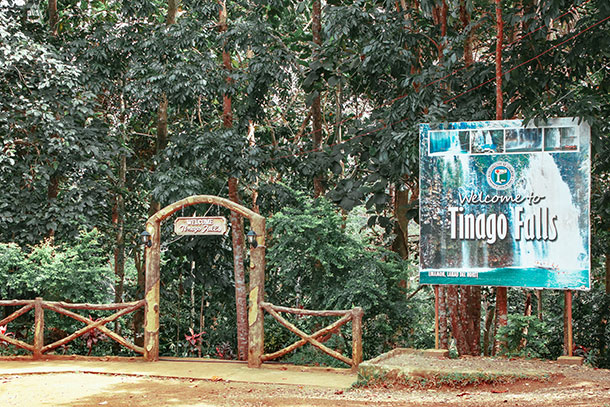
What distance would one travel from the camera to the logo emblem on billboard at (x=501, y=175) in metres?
8.84

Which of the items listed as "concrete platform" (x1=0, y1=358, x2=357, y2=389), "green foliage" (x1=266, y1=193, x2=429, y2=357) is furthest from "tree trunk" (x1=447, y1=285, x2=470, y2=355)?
"concrete platform" (x1=0, y1=358, x2=357, y2=389)

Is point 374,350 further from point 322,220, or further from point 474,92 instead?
point 474,92

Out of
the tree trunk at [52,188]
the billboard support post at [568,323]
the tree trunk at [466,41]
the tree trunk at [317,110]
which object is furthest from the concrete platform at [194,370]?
the tree trunk at [466,41]

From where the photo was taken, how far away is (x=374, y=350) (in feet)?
37.3

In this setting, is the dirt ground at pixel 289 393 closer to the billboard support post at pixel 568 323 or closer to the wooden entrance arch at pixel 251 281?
the billboard support post at pixel 568 323

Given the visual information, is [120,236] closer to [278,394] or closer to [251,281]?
[251,281]

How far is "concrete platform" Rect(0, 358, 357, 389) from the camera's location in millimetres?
8797

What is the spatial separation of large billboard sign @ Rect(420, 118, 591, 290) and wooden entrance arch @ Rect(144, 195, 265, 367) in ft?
7.41

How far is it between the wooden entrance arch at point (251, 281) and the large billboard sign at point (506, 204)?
226cm

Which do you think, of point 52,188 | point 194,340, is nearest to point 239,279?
point 194,340

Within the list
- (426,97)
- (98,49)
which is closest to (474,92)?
(426,97)

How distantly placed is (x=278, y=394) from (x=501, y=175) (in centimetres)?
385

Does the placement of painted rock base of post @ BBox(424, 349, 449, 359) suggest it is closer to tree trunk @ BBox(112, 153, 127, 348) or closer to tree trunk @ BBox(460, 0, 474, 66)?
tree trunk @ BBox(460, 0, 474, 66)

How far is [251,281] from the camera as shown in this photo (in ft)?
Result: 32.4
